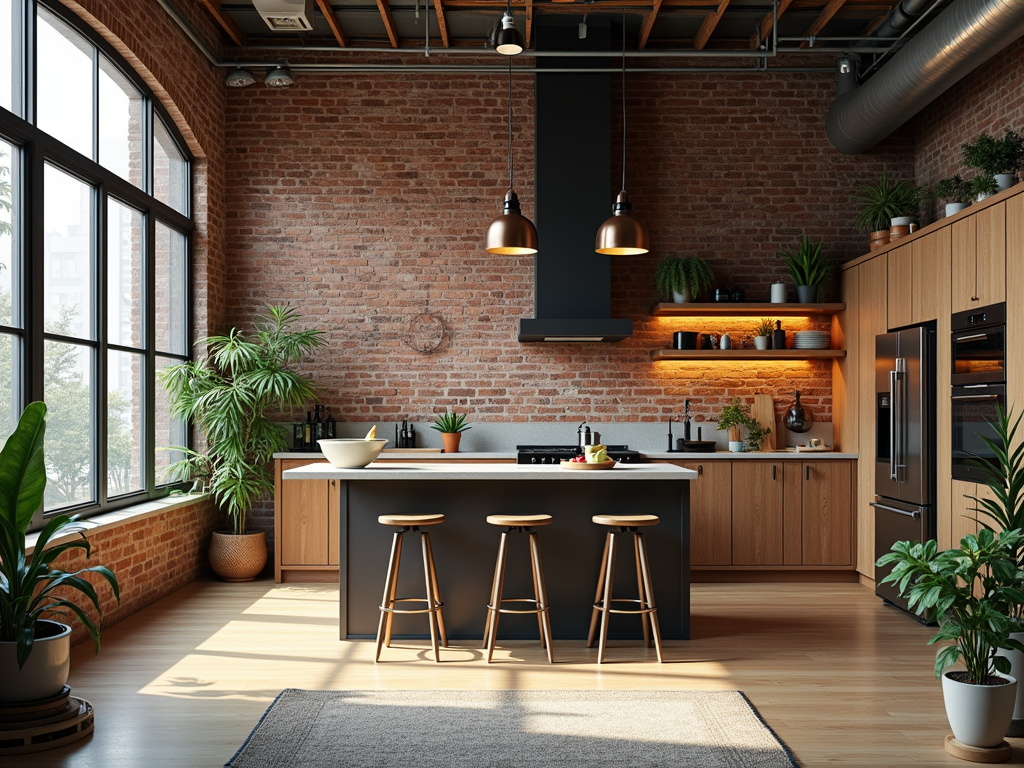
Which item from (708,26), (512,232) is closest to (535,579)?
(512,232)

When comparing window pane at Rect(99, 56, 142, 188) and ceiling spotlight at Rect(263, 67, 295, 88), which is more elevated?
ceiling spotlight at Rect(263, 67, 295, 88)

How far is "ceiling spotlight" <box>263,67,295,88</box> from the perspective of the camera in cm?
724

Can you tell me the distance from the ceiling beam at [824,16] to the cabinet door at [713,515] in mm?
3594

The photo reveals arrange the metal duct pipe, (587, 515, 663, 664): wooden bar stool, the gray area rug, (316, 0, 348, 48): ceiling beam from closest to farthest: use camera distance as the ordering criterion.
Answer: the gray area rug → (587, 515, 663, 664): wooden bar stool → the metal duct pipe → (316, 0, 348, 48): ceiling beam

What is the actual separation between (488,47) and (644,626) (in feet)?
16.5

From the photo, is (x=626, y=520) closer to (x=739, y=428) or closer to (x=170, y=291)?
(x=739, y=428)

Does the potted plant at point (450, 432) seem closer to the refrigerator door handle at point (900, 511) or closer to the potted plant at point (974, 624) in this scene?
the refrigerator door handle at point (900, 511)

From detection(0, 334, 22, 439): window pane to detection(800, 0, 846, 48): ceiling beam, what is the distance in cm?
603

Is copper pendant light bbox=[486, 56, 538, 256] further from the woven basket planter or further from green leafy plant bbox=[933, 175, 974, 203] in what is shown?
the woven basket planter

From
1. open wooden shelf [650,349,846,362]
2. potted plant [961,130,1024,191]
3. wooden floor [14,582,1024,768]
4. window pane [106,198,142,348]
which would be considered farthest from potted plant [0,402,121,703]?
potted plant [961,130,1024,191]

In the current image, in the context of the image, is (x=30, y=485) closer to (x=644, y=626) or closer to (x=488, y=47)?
(x=644, y=626)

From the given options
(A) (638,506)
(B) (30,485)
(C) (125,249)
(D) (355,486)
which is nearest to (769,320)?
(A) (638,506)

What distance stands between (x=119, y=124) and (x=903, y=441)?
230 inches

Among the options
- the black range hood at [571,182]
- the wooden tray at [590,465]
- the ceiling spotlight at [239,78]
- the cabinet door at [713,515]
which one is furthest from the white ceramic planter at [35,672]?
the ceiling spotlight at [239,78]
